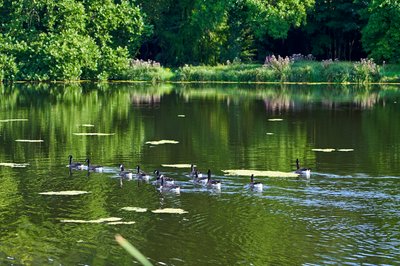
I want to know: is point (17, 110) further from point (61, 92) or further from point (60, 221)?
point (60, 221)

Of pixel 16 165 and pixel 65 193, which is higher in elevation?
pixel 16 165

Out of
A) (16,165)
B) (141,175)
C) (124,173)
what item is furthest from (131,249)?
(16,165)

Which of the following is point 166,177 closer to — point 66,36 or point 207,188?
point 207,188

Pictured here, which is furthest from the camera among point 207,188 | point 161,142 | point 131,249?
point 161,142

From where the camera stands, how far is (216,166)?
25.9 m

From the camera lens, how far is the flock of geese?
2181 centimetres

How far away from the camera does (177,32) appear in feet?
271

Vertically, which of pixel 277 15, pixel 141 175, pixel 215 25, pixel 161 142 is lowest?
pixel 141 175

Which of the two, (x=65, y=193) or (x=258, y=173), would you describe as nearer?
(x=65, y=193)

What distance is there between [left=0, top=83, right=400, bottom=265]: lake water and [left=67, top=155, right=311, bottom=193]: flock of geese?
0.82ft

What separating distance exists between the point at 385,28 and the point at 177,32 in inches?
781

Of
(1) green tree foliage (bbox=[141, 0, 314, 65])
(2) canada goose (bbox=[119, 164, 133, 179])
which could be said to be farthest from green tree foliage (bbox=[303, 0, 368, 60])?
(2) canada goose (bbox=[119, 164, 133, 179])

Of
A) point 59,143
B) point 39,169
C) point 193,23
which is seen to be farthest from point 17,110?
point 193,23

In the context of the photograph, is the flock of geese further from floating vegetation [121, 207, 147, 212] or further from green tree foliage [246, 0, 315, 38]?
green tree foliage [246, 0, 315, 38]
